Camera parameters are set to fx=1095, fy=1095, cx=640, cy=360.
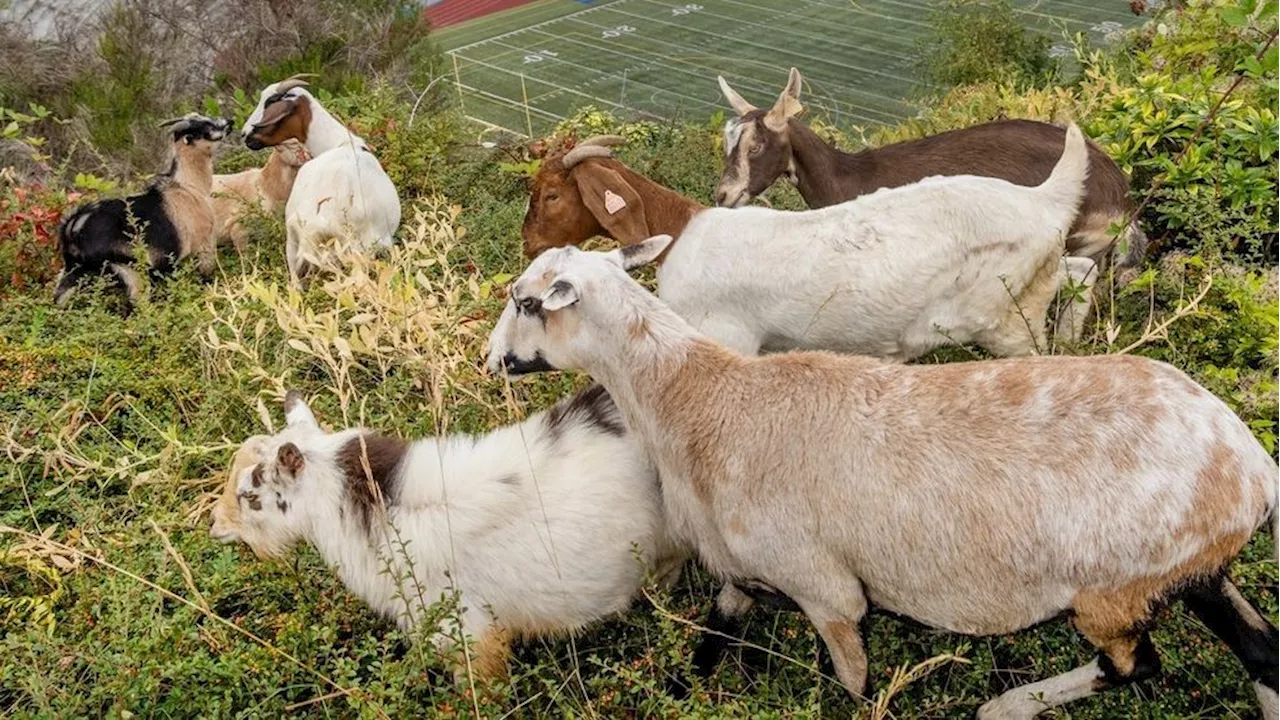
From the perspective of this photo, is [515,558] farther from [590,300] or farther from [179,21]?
[179,21]

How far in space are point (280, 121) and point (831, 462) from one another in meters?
5.72

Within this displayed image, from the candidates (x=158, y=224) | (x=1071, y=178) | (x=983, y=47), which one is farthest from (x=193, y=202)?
(x=983, y=47)

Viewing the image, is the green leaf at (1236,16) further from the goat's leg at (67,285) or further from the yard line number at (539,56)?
the yard line number at (539,56)

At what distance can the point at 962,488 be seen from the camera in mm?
3109

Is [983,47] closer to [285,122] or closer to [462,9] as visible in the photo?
[285,122]

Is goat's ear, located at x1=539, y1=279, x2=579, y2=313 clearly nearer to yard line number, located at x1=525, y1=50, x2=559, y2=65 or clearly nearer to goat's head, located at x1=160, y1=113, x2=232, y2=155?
goat's head, located at x1=160, y1=113, x2=232, y2=155

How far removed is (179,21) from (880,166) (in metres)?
14.4

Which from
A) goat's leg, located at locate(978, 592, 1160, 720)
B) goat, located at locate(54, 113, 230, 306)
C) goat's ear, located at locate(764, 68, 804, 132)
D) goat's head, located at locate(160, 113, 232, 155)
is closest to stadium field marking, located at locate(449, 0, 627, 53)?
goat's head, located at locate(160, 113, 232, 155)

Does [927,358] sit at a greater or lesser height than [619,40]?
greater

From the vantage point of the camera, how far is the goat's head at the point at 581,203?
17.7 feet

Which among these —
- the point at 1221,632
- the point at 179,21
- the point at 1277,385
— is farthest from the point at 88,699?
the point at 179,21

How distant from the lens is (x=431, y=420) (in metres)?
4.81

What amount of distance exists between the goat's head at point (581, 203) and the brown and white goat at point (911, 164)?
102 centimetres

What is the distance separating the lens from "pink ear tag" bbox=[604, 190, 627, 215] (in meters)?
5.39
